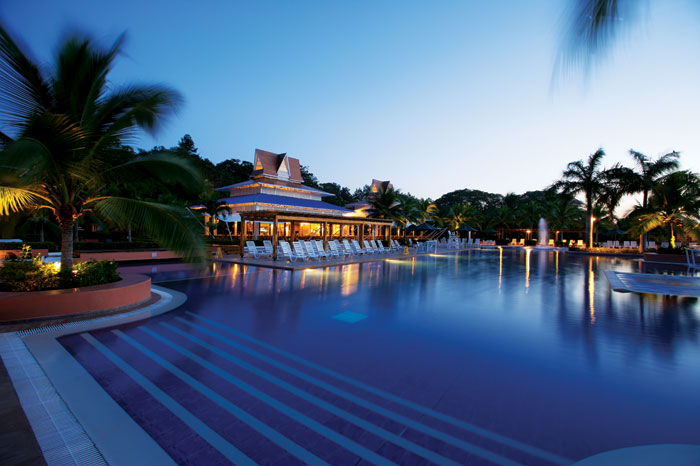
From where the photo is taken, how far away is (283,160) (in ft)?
98.0

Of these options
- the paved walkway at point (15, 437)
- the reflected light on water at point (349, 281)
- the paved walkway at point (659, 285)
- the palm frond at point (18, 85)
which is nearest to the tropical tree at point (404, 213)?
the reflected light on water at point (349, 281)

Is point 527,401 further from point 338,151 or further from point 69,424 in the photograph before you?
point 338,151

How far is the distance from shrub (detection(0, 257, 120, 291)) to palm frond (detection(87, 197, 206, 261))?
128 centimetres

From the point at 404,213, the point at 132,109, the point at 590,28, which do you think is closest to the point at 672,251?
the point at 404,213

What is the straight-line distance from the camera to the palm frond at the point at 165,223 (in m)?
5.55

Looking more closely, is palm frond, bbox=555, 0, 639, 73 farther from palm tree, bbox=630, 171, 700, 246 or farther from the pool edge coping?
palm tree, bbox=630, 171, 700, 246

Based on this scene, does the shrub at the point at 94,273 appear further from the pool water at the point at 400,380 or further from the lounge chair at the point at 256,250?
the lounge chair at the point at 256,250

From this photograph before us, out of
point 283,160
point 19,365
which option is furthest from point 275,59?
point 19,365

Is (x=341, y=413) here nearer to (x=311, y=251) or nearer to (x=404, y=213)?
(x=311, y=251)

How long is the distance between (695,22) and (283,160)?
29680 millimetres

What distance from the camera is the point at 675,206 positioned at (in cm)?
2055

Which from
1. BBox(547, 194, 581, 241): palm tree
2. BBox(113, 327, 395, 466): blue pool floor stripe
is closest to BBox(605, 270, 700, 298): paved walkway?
BBox(113, 327, 395, 466): blue pool floor stripe

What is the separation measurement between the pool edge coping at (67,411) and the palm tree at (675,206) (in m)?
27.8

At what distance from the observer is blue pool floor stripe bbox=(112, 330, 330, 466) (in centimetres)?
224
